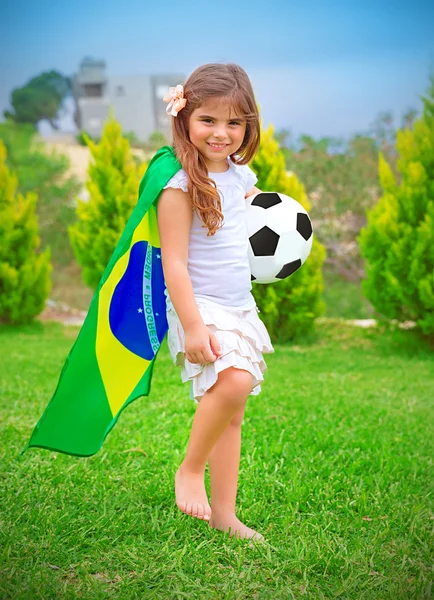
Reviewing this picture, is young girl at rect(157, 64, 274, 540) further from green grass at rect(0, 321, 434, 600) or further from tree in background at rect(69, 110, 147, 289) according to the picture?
tree in background at rect(69, 110, 147, 289)

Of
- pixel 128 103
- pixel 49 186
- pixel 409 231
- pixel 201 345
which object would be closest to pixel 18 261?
pixel 409 231

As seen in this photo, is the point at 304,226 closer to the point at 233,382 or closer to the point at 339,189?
the point at 233,382

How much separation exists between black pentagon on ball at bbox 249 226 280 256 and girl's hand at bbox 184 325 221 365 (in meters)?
0.42

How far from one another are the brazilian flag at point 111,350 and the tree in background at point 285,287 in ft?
14.0

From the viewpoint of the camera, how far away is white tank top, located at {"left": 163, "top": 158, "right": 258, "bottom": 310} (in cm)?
204

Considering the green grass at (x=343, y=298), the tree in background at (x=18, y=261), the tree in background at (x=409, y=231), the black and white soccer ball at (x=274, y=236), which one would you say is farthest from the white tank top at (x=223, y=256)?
the green grass at (x=343, y=298)

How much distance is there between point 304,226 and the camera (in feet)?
7.78

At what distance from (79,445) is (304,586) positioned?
86 centimetres

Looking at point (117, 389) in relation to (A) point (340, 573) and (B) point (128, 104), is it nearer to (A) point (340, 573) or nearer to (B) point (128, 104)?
(A) point (340, 573)

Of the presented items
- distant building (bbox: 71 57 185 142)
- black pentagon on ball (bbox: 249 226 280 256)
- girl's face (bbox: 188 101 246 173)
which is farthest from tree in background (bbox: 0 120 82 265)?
girl's face (bbox: 188 101 246 173)

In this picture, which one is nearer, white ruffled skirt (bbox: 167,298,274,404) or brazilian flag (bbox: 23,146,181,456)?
white ruffled skirt (bbox: 167,298,274,404)

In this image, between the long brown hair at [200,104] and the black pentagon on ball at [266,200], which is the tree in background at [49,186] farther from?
the long brown hair at [200,104]

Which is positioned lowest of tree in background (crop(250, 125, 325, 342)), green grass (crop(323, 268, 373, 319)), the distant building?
green grass (crop(323, 268, 373, 319))

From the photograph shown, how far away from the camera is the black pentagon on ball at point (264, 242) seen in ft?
7.24
